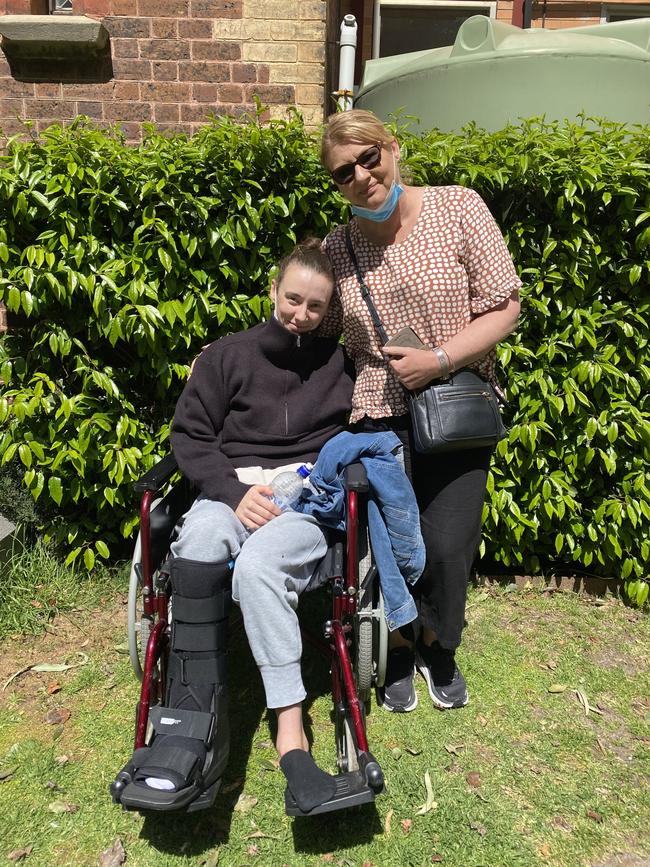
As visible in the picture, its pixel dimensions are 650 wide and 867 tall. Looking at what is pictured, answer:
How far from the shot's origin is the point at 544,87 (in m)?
3.38

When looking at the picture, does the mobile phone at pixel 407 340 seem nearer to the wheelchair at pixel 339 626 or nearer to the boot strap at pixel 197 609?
the wheelchair at pixel 339 626

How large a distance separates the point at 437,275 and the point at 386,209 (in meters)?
0.28

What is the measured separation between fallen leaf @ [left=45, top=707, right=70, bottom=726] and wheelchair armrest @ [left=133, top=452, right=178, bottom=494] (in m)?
0.96

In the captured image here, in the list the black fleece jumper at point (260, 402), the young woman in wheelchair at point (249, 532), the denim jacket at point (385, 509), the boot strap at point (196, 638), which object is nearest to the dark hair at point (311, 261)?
the young woman in wheelchair at point (249, 532)

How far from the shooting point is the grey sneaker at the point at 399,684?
2615 mm

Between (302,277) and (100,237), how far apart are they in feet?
3.65

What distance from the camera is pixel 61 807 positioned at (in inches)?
84.1

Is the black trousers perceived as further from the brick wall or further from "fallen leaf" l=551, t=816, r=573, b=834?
the brick wall

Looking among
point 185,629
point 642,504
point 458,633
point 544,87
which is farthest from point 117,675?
point 544,87

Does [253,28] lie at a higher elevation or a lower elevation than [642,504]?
higher

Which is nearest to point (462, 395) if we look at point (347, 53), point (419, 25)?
point (347, 53)

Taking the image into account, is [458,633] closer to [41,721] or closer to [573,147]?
[41,721]

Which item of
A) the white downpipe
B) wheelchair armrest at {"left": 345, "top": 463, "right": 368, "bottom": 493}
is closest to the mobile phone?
wheelchair armrest at {"left": 345, "top": 463, "right": 368, "bottom": 493}

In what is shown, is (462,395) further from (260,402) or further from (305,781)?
(305,781)
